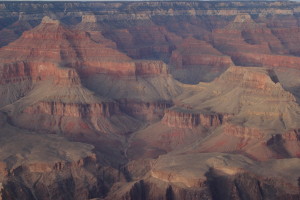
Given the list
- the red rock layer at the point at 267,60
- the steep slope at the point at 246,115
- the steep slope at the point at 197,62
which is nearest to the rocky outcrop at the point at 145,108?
the steep slope at the point at 246,115

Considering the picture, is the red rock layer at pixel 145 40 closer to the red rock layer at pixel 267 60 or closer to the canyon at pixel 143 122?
the canyon at pixel 143 122

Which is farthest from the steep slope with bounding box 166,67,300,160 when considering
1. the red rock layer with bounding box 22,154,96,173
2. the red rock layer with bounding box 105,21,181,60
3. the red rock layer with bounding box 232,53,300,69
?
the red rock layer with bounding box 105,21,181,60

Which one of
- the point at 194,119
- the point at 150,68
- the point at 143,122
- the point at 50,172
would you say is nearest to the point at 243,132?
the point at 194,119

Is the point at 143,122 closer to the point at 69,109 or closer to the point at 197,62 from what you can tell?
the point at 69,109

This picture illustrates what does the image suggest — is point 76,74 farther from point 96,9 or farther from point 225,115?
point 96,9

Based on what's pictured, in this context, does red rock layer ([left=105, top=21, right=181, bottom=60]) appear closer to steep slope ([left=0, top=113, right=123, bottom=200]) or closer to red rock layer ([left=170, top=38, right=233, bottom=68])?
red rock layer ([left=170, top=38, right=233, bottom=68])

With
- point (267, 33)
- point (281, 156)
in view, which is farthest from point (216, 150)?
point (267, 33)

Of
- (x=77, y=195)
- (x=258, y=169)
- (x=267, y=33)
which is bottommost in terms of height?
(x=77, y=195)

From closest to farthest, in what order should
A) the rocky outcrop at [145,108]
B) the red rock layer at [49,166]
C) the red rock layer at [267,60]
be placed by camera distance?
the red rock layer at [49,166] < the rocky outcrop at [145,108] < the red rock layer at [267,60]
